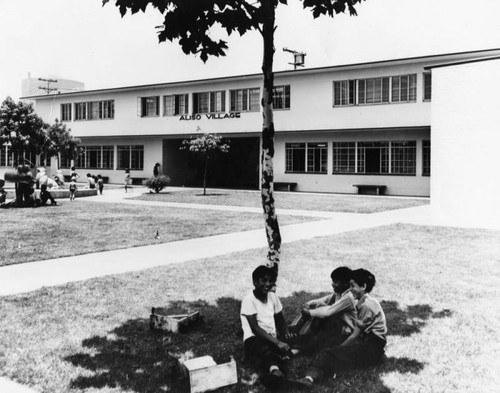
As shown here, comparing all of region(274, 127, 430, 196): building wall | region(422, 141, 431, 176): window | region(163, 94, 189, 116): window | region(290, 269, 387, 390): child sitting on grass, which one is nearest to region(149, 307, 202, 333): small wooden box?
region(290, 269, 387, 390): child sitting on grass

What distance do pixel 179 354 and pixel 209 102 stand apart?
30630 mm

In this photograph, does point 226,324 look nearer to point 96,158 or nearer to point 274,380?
point 274,380

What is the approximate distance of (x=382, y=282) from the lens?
8305 mm

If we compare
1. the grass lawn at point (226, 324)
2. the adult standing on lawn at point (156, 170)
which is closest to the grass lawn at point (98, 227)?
the grass lawn at point (226, 324)

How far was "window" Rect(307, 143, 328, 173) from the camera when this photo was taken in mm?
31234

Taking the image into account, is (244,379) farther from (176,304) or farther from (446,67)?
(446,67)

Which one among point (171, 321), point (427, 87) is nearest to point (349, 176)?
point (427, 87)

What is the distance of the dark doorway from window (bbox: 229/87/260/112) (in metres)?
3.17

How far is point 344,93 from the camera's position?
29609mm

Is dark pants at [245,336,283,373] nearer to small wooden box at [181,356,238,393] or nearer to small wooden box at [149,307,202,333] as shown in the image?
small wooden box at [181,356,238,393]

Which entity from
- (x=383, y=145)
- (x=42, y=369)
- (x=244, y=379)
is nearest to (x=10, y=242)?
(x=42, y=369)

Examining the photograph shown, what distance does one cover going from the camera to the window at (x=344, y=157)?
3023 cm

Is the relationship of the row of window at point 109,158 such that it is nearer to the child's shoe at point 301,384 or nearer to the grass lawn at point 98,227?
the grass lawn at point 98,227

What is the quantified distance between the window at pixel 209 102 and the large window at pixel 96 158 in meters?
9.00
